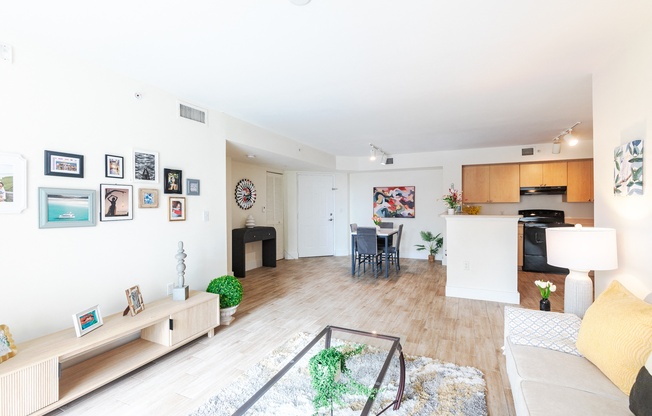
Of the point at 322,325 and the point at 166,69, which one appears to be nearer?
the point at 166,69

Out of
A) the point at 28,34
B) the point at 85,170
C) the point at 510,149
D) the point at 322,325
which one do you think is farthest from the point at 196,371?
the point at 510,149

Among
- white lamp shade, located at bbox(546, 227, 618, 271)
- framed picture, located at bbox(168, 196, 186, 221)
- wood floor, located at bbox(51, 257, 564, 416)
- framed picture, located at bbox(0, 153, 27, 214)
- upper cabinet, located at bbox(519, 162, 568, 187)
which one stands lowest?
wood floor, located at bbox(51, 257, 564, 416)

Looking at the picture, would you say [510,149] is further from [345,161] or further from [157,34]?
[157,34]

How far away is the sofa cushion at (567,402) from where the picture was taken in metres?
1.18

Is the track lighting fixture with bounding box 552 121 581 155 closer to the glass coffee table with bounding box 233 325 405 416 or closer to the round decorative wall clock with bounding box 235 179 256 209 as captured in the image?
the glass coffee table with bounding box 233 325 405 416

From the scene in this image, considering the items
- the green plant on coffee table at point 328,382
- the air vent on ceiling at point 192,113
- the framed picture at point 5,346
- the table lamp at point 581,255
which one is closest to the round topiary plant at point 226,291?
the framed picture at point 5,346

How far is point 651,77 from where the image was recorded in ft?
5.74

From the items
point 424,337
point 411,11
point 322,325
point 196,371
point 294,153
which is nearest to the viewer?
point 411,11

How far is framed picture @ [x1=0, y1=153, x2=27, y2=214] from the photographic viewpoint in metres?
1.85

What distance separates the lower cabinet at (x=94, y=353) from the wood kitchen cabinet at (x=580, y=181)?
21.3 ft

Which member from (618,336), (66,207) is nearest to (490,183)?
(618,336)

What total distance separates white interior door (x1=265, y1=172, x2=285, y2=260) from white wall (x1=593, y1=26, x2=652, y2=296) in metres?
5.38

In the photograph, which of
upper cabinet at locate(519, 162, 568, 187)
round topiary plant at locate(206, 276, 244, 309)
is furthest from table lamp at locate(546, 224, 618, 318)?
upper cabinet at locate(519, 162, 568, 187)

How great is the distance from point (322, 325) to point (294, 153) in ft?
9.96
